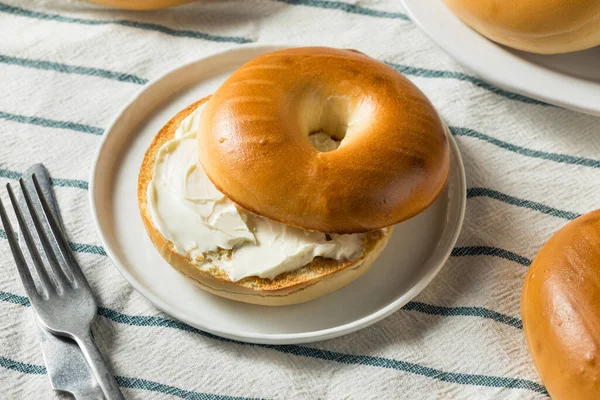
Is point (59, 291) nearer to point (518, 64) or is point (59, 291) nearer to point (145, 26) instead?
point (145, 26)

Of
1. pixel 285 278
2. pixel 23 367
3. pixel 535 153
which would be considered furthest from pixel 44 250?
pixel 535 153

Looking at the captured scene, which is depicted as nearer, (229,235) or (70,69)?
(229,235)

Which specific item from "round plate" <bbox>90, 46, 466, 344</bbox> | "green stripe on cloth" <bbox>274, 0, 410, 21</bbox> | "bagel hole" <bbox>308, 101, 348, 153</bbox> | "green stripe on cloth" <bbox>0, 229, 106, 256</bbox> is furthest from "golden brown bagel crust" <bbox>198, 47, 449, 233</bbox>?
"green stripe on cloth" <bbox>274, 0, 410, 21</bbox>

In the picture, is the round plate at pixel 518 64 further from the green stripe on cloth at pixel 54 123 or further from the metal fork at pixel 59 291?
the metal fork at pixel 59 291

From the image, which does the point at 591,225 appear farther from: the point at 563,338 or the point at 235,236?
the point at 235,236

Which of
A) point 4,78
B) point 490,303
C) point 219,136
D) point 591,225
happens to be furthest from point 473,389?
point 4,78

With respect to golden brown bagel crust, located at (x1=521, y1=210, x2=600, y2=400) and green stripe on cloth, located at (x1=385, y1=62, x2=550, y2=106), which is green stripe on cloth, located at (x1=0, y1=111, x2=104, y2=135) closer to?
green stripe on cloth, located at (x1=385, y1=62, x2=550, y2=106)
